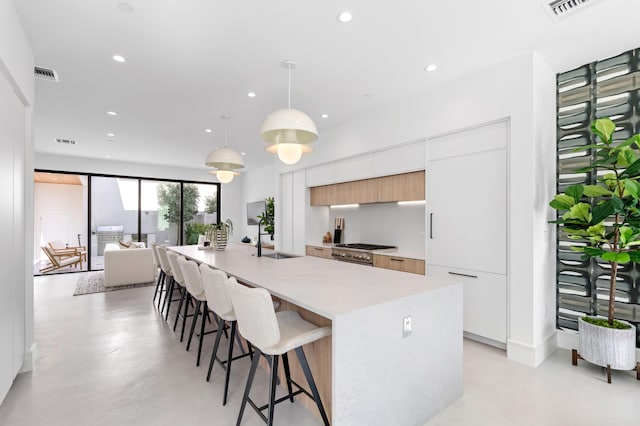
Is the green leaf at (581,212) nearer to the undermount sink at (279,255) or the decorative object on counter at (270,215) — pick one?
the undermount sink at (279,255)

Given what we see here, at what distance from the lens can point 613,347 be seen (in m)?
2.42

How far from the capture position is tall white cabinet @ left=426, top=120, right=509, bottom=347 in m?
2.98

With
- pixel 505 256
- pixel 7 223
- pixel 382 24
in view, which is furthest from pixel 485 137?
pixel 7 223

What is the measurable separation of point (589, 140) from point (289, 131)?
2866 mm

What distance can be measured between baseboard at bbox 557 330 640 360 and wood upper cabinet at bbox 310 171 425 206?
1946 millimetres

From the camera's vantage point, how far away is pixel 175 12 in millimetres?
2203

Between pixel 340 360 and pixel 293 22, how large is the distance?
237 centimetres

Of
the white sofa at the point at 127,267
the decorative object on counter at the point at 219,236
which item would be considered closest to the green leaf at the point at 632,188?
the decorative object on counter at the point at 219,236

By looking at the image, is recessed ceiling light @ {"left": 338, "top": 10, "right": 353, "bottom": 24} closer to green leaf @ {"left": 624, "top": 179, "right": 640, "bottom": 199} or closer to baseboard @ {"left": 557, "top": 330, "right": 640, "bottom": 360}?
green leaf @ {"left": 624, "top": 179, "right": 640, "bottom": 199}

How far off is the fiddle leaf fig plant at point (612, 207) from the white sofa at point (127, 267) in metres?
6.53

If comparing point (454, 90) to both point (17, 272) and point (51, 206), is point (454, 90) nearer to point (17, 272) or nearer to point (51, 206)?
point (17, 272)

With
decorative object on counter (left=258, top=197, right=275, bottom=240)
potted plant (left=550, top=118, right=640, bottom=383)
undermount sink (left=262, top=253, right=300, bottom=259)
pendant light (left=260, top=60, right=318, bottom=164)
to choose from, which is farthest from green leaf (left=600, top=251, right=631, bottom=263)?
decorative object on counter (left=258, top=197, right=275, bottom=240)

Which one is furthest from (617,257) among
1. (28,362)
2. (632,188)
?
(28,362)

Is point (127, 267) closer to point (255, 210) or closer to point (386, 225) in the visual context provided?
point (255, 210)
